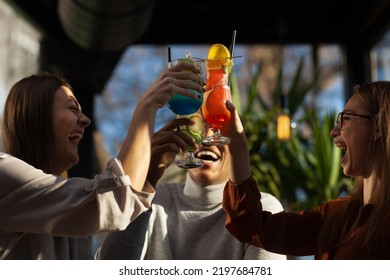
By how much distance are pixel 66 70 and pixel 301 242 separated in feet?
15.7

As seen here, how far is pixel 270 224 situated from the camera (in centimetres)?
216

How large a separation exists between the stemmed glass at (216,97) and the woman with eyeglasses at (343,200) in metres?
0.05

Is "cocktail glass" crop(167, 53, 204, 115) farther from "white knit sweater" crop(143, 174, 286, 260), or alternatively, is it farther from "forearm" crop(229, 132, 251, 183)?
"white knit sweater" crop(143, 174, 286, 260)

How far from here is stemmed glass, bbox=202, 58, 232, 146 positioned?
205 centimetres

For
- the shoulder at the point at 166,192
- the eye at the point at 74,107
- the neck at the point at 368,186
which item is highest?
the eye at the point at 74,107

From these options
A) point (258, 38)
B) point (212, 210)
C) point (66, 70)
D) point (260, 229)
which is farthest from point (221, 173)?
point (258, 38)

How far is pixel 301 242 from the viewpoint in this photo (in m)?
2.15

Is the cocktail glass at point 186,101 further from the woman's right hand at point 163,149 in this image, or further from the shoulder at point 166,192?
the shoulder at point 166,192

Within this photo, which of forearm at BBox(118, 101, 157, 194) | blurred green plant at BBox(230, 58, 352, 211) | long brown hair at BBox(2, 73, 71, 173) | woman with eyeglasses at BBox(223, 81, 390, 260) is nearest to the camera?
forearm at BBox(118, 101, 157, 194)

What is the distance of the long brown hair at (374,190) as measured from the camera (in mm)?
1986

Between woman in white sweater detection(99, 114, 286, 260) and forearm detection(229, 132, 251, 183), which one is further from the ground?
forearm detection(229, 132, 251, 183)

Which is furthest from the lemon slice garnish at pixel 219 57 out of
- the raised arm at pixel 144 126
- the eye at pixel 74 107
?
the eye at pixel 74 107

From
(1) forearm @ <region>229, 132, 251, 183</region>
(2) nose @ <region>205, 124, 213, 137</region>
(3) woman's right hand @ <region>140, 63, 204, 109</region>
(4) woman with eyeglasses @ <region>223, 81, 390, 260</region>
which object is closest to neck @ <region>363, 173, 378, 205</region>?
(4) woman with eyeglasses @ <region>223, 81, 390, 260</region>

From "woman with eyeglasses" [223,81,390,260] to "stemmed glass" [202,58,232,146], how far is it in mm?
45
